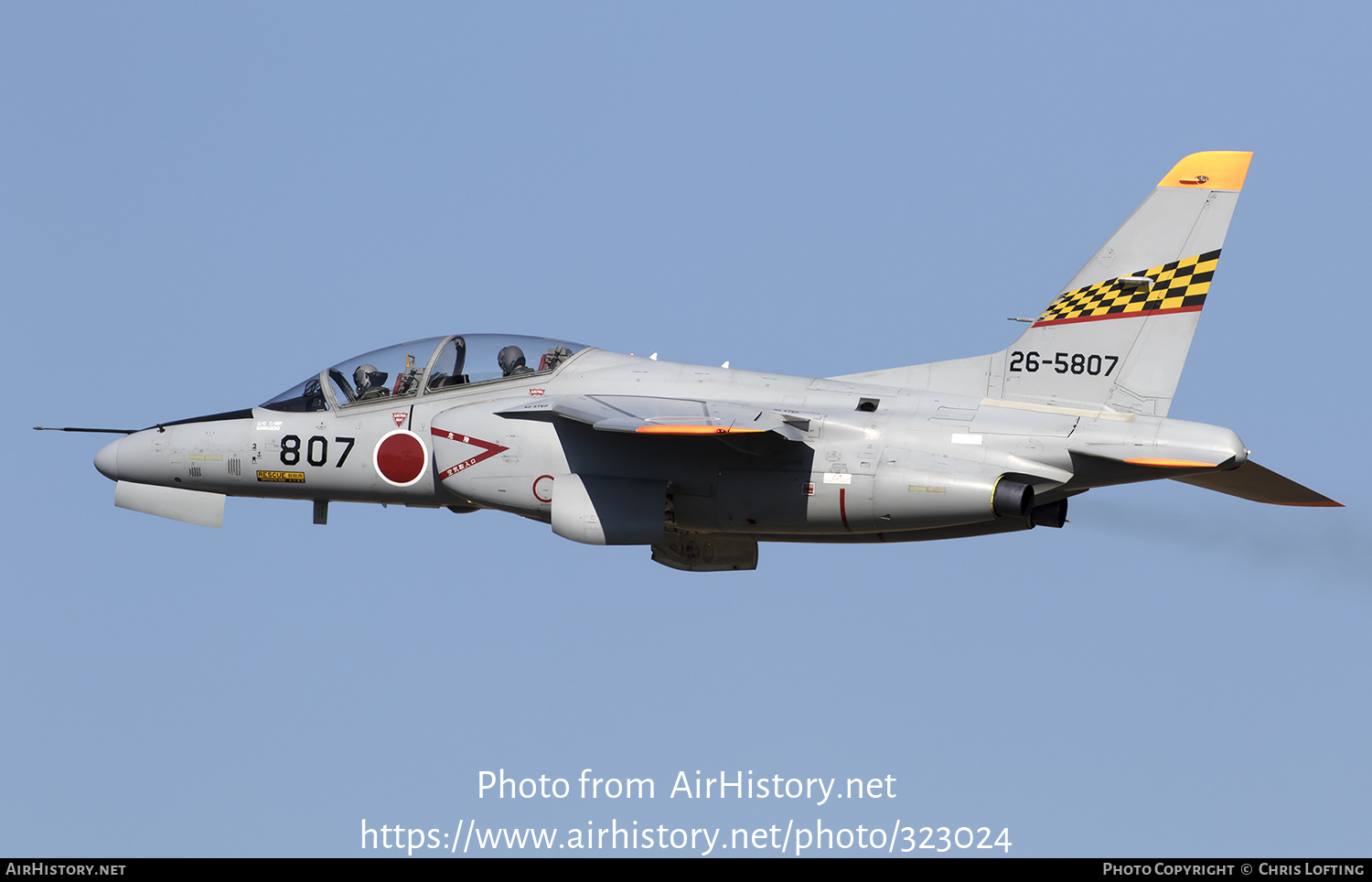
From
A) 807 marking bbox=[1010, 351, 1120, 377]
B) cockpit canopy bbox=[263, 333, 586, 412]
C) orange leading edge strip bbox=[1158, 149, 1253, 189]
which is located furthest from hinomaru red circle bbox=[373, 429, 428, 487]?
orange leading edge strip bbox=[1158, 149, 1253, 189]

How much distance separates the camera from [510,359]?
23344mm

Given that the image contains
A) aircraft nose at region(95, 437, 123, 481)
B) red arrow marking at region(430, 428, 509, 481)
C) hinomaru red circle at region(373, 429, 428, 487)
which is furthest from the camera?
aircraft nose at region(95, 437, 123, 481)

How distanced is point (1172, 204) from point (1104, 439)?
2892 mm

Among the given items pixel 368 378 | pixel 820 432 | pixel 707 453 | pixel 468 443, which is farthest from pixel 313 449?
pixel 820 432

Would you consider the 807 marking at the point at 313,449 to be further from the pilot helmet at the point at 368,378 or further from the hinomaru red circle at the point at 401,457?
the pilot helmet at the point at 368,378

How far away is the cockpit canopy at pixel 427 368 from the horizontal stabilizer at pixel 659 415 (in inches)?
36.3

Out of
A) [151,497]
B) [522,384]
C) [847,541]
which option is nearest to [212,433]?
[151,497]

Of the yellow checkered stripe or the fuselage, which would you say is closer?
the fuselage

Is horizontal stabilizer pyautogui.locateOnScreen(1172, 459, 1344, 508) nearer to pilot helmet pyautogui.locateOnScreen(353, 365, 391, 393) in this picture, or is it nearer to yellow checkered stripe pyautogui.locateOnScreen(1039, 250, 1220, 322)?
yellow checkered stripe pyautogui.locateOnScreen(1039, 250, 1220, 322)

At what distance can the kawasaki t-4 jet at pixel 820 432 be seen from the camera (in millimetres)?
20703

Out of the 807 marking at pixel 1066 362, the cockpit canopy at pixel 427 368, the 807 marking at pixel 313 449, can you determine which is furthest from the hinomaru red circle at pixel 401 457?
the 807 marking at pixel 1066 362

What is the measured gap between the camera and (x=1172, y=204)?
70.3 ft

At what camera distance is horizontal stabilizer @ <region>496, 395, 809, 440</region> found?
67.4 feet

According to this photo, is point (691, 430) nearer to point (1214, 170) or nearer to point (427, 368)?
point (427, 368)
